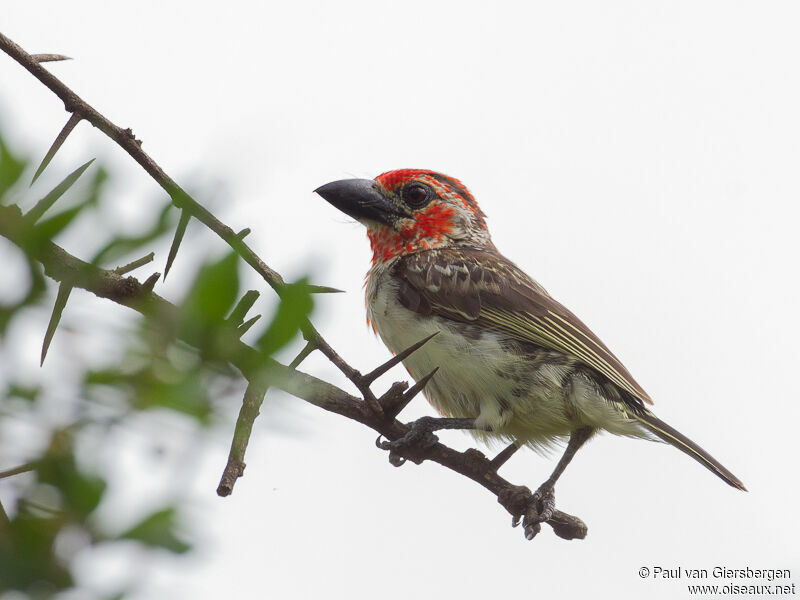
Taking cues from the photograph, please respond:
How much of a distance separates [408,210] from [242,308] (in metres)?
4.35

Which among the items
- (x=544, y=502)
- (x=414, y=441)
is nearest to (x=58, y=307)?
(x=414, y=441)

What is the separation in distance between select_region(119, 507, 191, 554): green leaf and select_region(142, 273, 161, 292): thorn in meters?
0.32

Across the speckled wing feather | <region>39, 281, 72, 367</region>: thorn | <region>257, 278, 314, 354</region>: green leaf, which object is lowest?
<region>39, 281, 72, 367</region>: thorn

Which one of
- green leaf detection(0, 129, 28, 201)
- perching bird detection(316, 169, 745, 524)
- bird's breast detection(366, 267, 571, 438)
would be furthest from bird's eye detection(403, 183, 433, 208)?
green leaf detection(0, 129, 28, 201)

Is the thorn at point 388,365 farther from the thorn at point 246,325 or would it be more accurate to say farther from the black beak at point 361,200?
the black beak at point 361,200

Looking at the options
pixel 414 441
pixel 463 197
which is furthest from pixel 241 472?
pixel 463 197

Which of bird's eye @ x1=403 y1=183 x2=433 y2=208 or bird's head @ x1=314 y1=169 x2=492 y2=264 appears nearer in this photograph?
bird's head @ x1=314 y1=169 x2=492 y2=264

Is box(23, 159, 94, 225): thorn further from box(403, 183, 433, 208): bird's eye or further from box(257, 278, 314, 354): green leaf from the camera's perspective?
box(403, 183, 433, 208): bird's eye

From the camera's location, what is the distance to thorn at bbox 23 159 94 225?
26.8 inches

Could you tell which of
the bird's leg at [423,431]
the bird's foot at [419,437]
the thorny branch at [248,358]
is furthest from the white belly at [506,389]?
the thorny branch at [248,358]

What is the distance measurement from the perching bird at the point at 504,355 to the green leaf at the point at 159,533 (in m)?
2.88

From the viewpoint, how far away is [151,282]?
36.6 inches

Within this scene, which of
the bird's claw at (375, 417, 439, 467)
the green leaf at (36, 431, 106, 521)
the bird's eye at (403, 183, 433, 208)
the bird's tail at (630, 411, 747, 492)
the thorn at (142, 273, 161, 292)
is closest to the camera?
the green leaf at (36, 431, 106, 521)

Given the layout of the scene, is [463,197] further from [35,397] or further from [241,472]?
[35,397]
